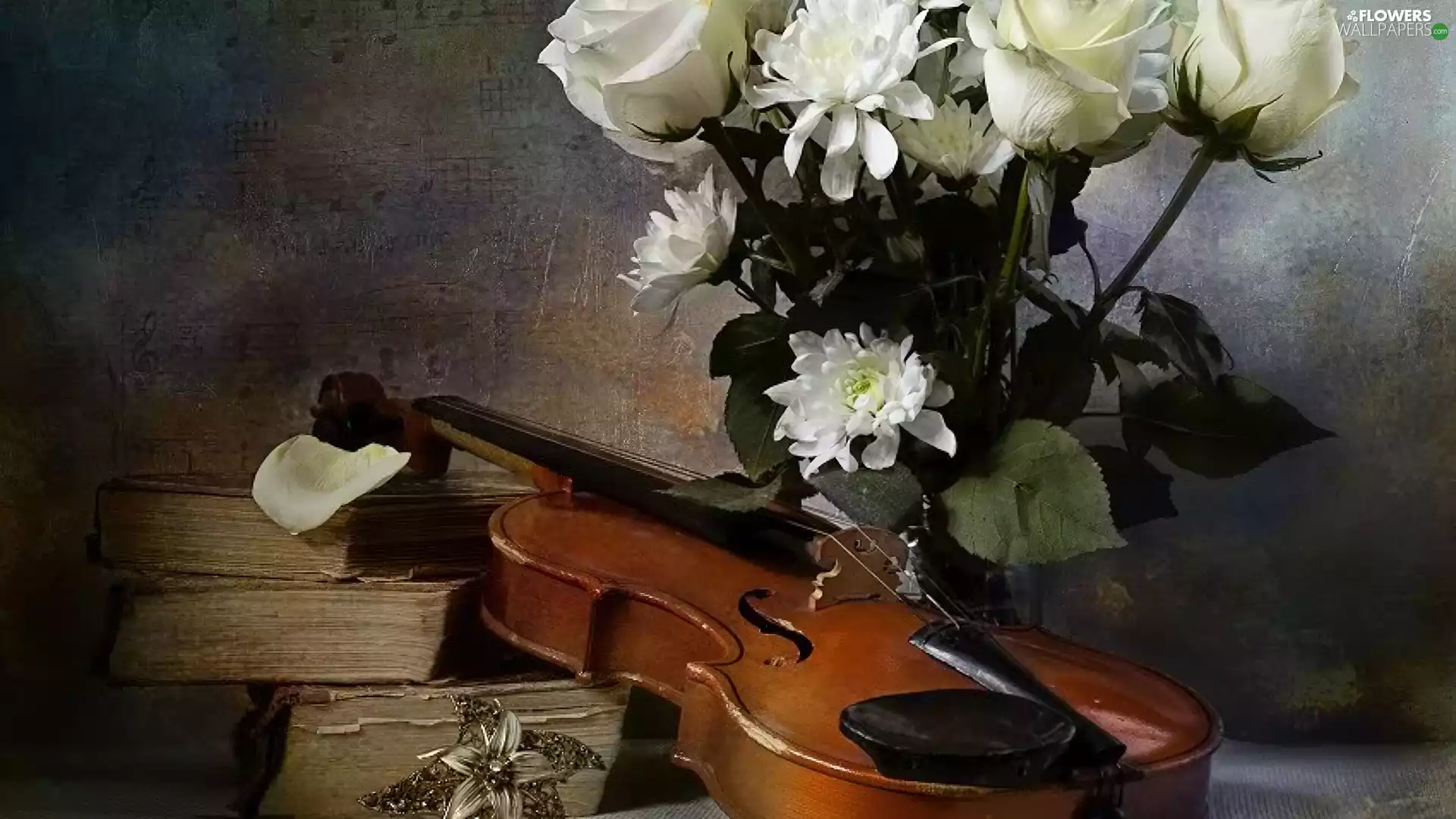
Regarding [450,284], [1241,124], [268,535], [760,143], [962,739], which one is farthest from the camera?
[450,284]

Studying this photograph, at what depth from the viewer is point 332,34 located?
3.03 ft

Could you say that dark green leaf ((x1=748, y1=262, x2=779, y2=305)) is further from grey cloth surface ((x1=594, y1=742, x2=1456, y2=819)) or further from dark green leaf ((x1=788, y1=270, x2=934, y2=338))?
grey cloth surface ((x1=594, y1=742, x2=1456, y2=819))

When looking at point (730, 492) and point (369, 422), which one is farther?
point (369, 422)

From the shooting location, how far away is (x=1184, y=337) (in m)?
0.73

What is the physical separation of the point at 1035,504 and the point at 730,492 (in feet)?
0.62

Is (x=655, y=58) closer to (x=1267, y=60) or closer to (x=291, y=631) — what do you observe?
(x=1267, y=60)

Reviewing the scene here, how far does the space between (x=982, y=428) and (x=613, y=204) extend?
398 mm

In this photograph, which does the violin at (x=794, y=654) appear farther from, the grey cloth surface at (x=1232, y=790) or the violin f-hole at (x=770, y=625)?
the grey cloth surface at (x=1232, y=790)

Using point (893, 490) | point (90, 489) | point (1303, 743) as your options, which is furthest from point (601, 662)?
point (1303, 743)

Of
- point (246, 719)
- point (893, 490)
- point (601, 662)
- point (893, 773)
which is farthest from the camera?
point (246, 719)

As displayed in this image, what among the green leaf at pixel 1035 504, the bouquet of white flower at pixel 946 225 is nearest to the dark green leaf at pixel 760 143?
the bouquet of white flower at pixel 946 225

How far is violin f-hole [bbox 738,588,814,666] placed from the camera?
0.68 meters

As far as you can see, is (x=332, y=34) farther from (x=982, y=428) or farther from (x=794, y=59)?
(x=982, y=428)

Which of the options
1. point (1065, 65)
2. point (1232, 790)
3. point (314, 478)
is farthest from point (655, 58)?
point (1232, 790)
